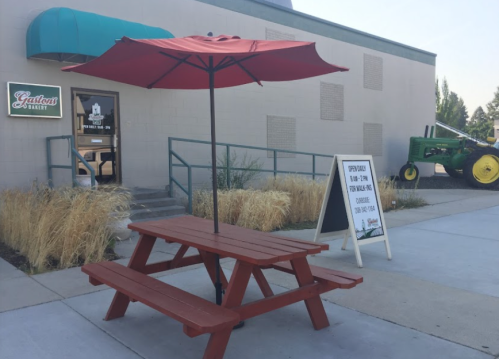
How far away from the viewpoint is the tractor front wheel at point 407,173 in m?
17.1

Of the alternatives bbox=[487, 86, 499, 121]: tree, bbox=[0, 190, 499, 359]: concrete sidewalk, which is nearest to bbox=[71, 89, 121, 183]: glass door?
bbox=[0, 190, 499, 359]: concrete sidewalk

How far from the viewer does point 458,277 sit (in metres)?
5.35

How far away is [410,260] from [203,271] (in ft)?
8.87

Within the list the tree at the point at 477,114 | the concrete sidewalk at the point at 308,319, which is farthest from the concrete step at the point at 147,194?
the tree at the point at 477,114

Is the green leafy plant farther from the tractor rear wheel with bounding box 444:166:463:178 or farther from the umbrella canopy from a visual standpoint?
the tractor rear wheel with bounding box 444:166:463:178

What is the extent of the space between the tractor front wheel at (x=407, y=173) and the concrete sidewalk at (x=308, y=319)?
1093 centimetres

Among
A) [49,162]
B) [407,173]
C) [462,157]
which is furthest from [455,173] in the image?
[49,162]

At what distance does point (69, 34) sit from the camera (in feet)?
26.2

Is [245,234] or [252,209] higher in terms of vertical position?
[245,234]

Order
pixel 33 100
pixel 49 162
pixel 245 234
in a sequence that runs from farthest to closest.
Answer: pixel 49 162
pixel 33 100
pixel 245 234

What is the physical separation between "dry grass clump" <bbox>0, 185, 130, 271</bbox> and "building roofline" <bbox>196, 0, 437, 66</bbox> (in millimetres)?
6772

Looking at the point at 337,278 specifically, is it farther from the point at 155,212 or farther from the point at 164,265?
the point at 155,212

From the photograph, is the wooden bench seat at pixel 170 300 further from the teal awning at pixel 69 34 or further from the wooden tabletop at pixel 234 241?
the teal awning at pixel 69 34

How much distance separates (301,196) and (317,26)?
7204 mm
